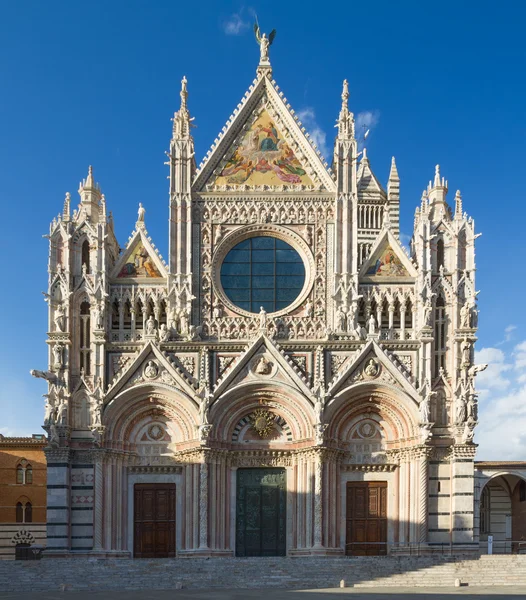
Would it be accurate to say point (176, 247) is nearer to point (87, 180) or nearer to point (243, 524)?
point (87, 180)

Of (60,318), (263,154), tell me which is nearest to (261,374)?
(60,318)

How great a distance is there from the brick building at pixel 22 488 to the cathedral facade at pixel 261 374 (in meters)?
13.3

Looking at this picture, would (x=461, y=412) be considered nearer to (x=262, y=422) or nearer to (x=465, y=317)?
(x=465, y=317)

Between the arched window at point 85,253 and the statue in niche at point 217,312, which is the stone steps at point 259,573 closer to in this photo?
the statue in niche at point 217,312

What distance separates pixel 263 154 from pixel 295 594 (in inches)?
683

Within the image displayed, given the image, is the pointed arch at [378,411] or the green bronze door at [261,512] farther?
the green bronze door at [261,512]

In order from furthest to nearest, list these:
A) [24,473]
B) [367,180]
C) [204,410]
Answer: [367,180], [24,473], [204,410]

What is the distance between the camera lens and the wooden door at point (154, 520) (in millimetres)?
35062

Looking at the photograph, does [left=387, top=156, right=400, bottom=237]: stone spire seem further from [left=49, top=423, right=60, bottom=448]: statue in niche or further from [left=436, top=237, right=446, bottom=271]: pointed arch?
[left=49, top=423, right=60, bottom=448]: statue in niche

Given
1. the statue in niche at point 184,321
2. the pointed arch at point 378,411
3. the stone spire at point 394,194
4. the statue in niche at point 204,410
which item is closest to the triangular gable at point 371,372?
the pointed arch at point 378,411

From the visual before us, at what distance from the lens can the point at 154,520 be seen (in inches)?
1390

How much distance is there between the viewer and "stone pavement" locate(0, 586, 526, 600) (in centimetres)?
2664

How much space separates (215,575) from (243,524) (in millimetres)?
4221

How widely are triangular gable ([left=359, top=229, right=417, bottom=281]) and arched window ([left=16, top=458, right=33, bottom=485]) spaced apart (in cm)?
2137
